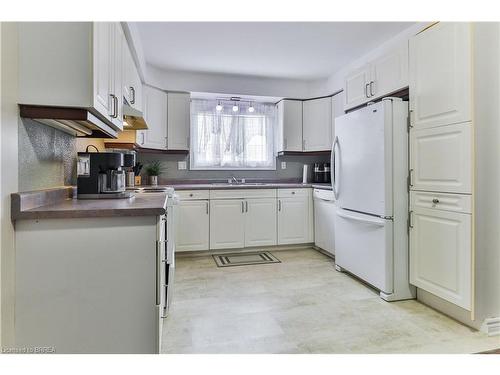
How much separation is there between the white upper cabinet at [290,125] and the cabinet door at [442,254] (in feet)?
7.39

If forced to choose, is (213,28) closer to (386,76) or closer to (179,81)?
(179,81)

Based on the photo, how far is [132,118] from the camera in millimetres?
2594

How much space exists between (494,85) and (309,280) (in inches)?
82.2

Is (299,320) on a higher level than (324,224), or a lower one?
lower

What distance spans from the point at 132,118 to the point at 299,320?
210 centimetres

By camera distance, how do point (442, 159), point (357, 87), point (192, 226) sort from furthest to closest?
point (192, 226) < point (357, 87) < point (442, 159)

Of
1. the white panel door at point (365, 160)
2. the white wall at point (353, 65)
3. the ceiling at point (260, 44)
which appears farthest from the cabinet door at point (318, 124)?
the white panel door at point (365, 160)

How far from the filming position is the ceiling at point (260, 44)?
2959 millimetres

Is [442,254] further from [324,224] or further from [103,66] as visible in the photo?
[103,66]

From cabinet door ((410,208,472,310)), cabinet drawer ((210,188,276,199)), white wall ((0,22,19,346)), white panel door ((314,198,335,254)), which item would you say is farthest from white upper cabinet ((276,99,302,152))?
white wall ((0,22,19,346))

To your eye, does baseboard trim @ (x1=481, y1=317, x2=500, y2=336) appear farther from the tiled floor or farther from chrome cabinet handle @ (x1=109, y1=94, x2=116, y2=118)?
chrome cabinet handle @ (x1=109, y1=94, x2=116, y2=118)

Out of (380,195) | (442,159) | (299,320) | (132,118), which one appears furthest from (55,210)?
(442,159)

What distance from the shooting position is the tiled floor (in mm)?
1781

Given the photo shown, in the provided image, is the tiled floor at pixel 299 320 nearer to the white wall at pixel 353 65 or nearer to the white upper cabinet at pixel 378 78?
the white upper cabinet at pixel 378 78
